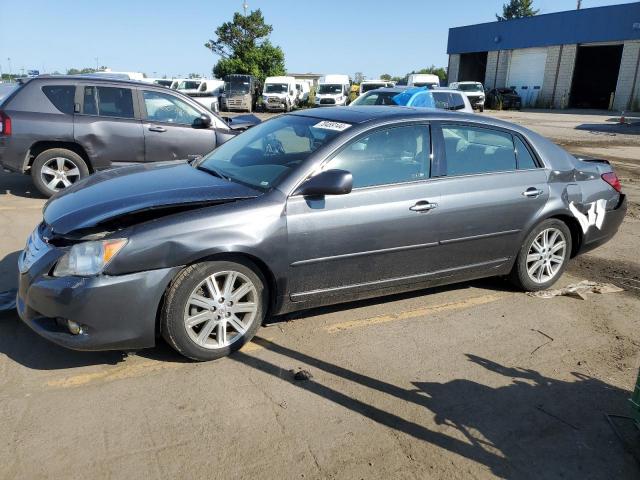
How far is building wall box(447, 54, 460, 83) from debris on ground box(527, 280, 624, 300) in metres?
54.9

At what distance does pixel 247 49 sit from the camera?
160ft

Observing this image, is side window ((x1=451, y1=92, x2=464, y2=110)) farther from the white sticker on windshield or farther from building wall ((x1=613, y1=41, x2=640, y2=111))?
building wall ((x1=613, y1=41, x2=640, y2=111))

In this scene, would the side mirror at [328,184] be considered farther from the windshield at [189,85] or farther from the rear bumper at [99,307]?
the windshield at [189,85]

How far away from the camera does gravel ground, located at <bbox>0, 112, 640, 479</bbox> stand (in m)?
2.62

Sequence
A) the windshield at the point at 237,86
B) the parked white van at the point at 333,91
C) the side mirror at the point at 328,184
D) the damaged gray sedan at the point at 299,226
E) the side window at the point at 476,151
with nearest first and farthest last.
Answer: the damaged gray sedan at the point at 299,226, the side mirror at the point at 328,184, the side window at the point at 476,151, the parked white van at the point at 333,91, the windshield at the point at 237,86

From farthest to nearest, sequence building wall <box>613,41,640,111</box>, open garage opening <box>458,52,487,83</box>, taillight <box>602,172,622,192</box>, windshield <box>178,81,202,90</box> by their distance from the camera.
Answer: open garage opening <box>458,52,487,83</box>, building wall <box>613,41,640,111</box>, windshield <box>178,81,202,90</box>, taillight <box>602,172,622,192</box>

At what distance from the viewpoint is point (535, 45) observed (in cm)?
4706

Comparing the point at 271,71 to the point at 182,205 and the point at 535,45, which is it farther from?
the point at 182,205

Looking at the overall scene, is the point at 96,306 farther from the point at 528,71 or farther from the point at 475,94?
the point at 528,71

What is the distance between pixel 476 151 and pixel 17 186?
757cm

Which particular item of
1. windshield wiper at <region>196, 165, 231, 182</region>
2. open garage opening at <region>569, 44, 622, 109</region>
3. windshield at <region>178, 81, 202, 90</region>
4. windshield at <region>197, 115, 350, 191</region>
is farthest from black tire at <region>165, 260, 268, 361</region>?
open garage opening at <region>569, 44, 622, 109</region>

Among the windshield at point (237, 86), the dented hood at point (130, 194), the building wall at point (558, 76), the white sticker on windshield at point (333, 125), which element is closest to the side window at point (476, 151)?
the white sticker on windshield at point (333, 125)

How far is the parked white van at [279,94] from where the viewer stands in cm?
3212

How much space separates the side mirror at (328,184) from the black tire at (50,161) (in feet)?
16.9
